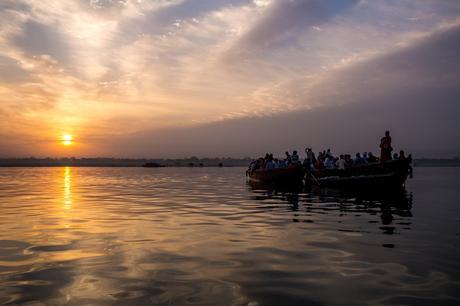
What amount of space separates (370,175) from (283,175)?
22.4 feet

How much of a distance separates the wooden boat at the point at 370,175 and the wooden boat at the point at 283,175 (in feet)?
7.69

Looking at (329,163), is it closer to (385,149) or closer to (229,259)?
(385,149)

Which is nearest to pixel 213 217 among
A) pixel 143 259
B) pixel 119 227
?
pixel 119 227

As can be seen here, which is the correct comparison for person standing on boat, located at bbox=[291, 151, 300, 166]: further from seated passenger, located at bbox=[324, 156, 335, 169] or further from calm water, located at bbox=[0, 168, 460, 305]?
calm water, located at bbox=[0, 168, 460, 305]

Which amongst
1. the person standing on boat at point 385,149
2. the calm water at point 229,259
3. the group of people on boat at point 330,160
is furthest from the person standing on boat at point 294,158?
the calm water at point 229,259

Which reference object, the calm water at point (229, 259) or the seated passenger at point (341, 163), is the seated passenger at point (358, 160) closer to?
the seated passenger at point (341, 163)

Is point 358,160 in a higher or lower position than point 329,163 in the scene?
higher

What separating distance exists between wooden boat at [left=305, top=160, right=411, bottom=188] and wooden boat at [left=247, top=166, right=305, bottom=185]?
92.2 inches

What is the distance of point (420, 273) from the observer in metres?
7.35

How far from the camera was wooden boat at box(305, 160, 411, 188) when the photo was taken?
27.3m

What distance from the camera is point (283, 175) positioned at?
1282 inches

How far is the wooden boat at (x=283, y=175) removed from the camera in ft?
104

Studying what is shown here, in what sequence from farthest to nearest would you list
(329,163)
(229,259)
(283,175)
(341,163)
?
(329,163) → (283,175) → (341,163) → (229,259)

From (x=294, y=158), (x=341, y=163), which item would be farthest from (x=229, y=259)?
(x=294, y=158)
